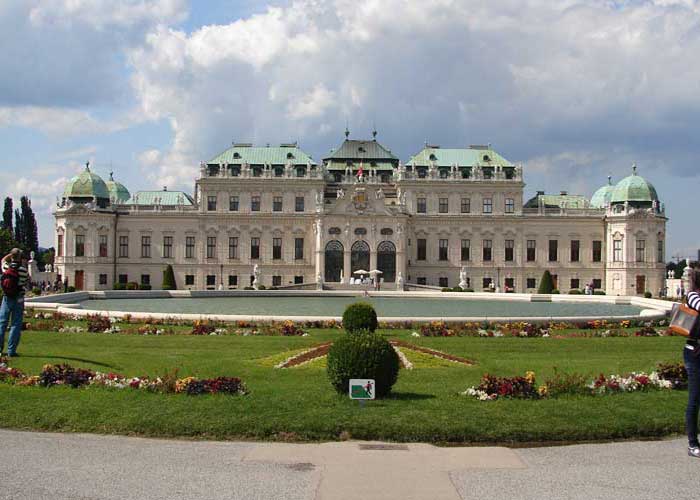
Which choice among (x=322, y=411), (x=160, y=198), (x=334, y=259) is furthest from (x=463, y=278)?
(x=322, y=411)

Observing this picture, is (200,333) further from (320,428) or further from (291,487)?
(291,487)

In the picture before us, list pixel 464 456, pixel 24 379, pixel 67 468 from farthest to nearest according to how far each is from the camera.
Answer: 1. pixel 24 379
2. pixel 464 456
3. pixel 67 468

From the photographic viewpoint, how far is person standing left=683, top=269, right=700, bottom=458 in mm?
11180

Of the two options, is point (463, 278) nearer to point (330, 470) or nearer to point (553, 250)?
point (553, 250)

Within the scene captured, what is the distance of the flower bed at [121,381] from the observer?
14.6 meters

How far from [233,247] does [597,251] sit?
122ft

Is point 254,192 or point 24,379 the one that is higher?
point 254,192

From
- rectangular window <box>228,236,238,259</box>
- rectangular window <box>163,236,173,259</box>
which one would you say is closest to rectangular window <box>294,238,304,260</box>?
rectangular window <box>228,236,238,259</box>

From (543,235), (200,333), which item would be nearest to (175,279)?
(543,235)

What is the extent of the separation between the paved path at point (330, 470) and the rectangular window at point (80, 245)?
67498mm

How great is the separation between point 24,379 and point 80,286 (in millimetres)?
64786

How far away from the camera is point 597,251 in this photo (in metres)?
79.9

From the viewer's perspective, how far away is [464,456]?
11.4 meters

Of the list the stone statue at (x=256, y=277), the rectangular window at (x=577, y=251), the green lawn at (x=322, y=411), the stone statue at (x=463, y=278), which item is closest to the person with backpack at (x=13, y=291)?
the green lawn at (x=322, y=411)
